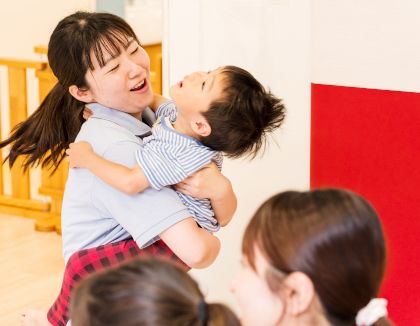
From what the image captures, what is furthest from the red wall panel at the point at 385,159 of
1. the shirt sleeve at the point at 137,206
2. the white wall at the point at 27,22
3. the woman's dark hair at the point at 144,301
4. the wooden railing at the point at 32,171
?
the white wall at the point at 27,22

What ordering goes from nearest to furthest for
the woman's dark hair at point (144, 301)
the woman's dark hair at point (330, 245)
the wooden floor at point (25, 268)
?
the woman's dark hair at point (144, 301), the woman's dark hair at point (330, 245), the wooden floor at point (25, 268)

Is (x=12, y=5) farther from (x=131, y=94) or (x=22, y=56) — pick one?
(x=131, y=94)

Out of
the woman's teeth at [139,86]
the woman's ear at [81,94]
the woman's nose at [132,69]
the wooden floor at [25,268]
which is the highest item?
the woman's nose at [132,69]

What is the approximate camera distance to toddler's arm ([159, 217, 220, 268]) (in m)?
1.59

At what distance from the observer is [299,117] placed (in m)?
2.32

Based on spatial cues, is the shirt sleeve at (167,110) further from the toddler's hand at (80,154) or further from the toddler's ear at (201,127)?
the toddler's hand at (80,154)

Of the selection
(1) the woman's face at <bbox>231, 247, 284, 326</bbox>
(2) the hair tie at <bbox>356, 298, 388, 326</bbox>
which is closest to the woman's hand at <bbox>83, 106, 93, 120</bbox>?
(1) the woman's face at <bbox>231, 247, 284, 326</bbox>

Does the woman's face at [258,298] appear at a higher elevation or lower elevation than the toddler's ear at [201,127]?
lower

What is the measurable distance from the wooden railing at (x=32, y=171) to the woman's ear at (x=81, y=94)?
206cm

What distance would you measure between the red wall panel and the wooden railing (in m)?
1.70

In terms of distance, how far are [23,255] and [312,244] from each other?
265 centimetres

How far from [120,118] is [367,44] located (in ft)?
2.54

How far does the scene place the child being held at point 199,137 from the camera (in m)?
1.61

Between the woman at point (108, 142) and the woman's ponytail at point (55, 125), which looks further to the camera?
the woman's ponytail at point (55, 125)
